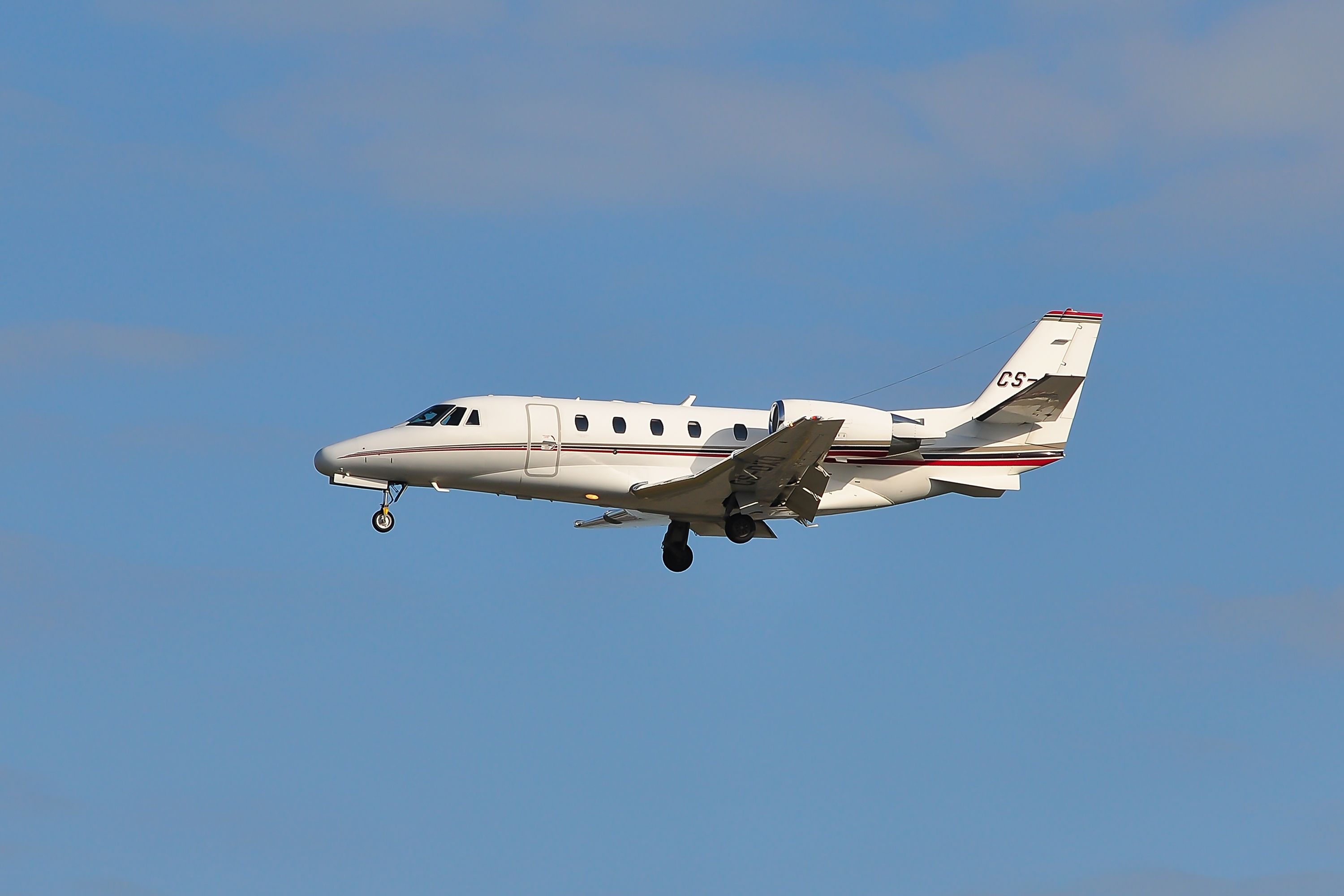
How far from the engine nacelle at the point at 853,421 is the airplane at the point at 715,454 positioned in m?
0.04

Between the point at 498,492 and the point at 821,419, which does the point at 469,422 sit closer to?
the point at 498,492

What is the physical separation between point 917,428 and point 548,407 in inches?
305

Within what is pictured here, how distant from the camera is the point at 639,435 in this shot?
34094 millimetres

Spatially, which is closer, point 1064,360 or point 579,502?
point 579,502

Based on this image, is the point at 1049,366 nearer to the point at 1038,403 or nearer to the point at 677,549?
the point at 1038,403

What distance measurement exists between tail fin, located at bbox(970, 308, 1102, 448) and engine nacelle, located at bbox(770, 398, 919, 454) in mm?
2432

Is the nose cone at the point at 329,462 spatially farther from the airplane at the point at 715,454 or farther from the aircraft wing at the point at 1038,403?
the aircraft wing at the point at 1038,403

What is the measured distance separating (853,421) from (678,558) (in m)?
5.49

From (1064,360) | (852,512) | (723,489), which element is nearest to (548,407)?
(723,489)

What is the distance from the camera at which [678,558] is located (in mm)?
37000

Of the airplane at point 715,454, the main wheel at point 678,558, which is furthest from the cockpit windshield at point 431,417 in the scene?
the main wheel at point 678,558

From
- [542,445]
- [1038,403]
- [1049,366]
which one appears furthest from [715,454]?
[1049,366]

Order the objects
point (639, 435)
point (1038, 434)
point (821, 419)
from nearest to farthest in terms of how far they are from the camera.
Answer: point (821, 419) → point (639, 435) → point (1038, 434)

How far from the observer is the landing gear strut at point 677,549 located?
121 ft
